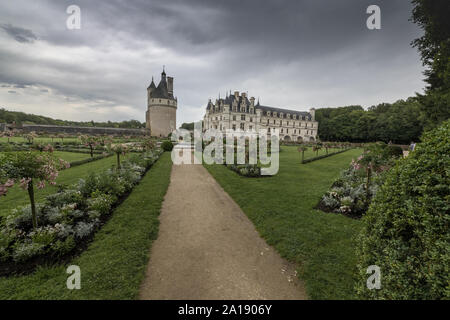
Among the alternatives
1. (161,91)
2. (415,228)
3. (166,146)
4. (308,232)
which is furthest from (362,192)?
(161,91)

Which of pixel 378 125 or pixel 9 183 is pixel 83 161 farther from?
pixel 378 125

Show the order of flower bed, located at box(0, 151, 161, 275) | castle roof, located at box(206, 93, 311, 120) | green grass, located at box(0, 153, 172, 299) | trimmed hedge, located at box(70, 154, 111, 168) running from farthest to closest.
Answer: castle roof, located at box(206, 93, 311, 120)
trimmed hedge, located at box(70, 154, 111, 168)
flower bed, located at box(0, 151, 161, 275)
green grass, located at box(0, 153, 172, 299)

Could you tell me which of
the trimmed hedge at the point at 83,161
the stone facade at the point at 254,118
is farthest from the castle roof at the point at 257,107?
the trimmed hedge at the point at 83,161

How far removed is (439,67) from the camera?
1395cm

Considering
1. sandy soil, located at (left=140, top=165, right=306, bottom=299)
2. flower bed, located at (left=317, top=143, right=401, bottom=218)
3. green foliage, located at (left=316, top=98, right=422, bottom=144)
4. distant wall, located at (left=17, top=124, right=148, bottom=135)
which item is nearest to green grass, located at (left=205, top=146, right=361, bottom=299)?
sandy soil, located at (left=140, top=165, right=306, bottom=299)

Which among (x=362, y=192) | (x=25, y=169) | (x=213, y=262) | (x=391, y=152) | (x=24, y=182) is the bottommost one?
(x=213, y=262)

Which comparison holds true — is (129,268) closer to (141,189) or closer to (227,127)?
(141,189)

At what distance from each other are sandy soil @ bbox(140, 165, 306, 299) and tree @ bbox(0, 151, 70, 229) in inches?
131

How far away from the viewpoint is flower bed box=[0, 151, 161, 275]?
3.76m

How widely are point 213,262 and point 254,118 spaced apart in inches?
2274

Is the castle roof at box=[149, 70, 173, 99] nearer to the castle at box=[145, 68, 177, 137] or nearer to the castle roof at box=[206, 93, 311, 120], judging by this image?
the castle at box=[145, 68, 177, 137]

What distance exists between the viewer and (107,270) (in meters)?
3.64

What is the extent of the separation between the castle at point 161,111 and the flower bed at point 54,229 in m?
47.0

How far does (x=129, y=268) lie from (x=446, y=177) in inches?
216
